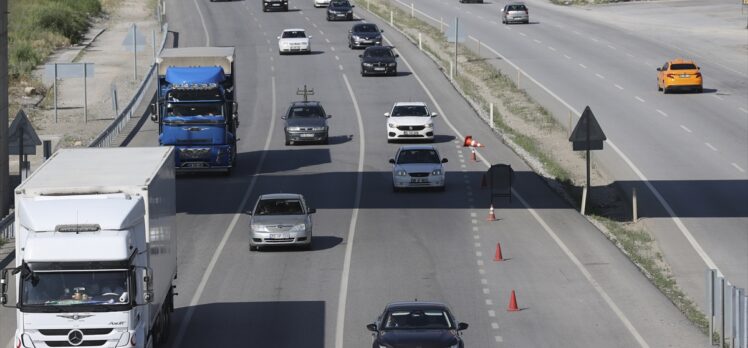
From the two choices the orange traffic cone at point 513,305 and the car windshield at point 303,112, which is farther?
the car windshield at point 303,112

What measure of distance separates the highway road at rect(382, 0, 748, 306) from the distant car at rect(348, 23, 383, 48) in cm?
686

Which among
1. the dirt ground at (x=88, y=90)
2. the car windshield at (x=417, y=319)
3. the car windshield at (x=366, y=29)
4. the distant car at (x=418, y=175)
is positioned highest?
the car windshield at (x=417, y=319)

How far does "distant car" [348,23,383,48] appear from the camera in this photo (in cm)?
8681

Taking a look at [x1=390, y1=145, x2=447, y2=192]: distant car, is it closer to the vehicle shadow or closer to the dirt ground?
the dirt ground

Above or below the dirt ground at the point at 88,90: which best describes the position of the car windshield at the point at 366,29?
above

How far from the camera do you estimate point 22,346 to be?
73.4ft

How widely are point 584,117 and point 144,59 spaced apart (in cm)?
4690

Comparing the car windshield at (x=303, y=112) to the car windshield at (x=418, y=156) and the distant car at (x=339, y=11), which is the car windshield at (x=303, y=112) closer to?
the car windshield at (x=418, y=156)

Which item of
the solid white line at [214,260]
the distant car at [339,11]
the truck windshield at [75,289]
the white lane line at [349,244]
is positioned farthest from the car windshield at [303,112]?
the distant car at [339,11]

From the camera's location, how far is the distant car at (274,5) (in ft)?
356

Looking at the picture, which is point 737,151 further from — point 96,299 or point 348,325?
point 96,299

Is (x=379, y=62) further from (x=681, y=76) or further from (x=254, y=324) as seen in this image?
(x=254, y=324)

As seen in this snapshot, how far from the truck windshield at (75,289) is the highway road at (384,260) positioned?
4.58 m

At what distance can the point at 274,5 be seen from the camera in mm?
108625
